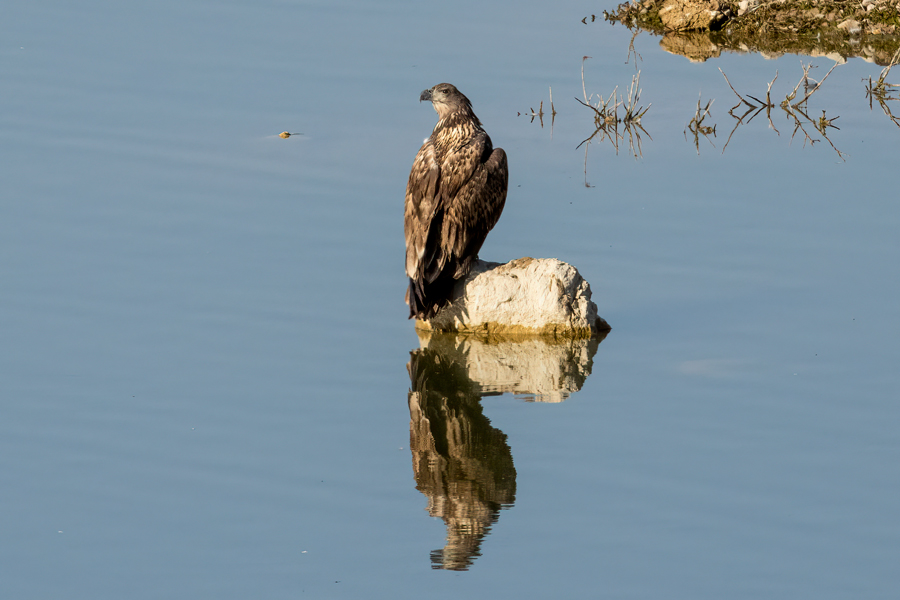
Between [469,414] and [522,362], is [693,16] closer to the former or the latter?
[522,362]

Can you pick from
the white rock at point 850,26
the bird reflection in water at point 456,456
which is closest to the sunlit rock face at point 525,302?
the bird reflection in water at point 456,456

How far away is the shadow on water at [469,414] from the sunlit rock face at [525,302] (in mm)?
117

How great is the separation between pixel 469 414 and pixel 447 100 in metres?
2.70

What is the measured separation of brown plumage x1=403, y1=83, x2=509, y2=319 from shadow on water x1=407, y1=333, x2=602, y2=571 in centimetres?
50

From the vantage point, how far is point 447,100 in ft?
36.4

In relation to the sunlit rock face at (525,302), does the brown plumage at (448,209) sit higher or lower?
higher

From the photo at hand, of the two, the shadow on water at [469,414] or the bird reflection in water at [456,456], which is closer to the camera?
the bird reflection in water at [456,456]

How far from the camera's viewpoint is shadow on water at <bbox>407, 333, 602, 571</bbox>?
8266 millimetres

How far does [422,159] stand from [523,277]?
122cm

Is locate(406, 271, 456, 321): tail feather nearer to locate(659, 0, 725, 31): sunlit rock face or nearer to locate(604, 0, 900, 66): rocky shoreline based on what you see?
locate(604, 0, 900, 66): rocky shoreline

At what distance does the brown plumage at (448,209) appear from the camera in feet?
34.8

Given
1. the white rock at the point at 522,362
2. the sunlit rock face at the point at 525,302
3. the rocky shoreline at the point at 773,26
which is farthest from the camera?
the rocky shoreline at the point at 773,26

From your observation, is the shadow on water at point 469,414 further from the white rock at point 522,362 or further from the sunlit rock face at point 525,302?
the sunlit rock face at point 525,302

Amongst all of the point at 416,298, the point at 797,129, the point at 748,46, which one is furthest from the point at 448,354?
the point at 748,46
